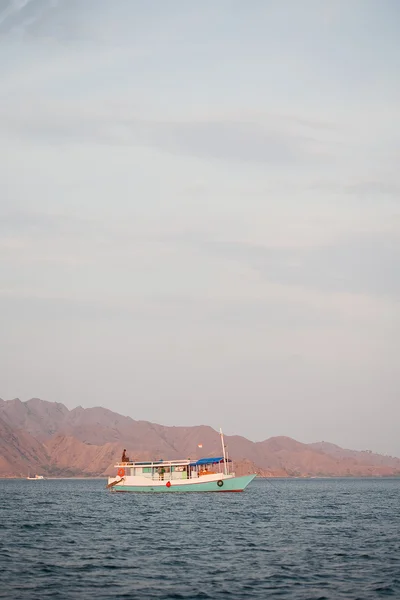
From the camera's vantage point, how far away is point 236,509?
87.7 meters

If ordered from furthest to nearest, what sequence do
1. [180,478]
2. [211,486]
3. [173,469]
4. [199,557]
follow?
[173,469] → [180,478] → [211,486] → [199,557]

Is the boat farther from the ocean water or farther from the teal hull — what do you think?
the ocean water

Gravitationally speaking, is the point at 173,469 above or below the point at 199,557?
above

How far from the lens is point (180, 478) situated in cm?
11700

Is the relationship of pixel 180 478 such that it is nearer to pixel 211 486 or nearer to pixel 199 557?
pixel 211 486

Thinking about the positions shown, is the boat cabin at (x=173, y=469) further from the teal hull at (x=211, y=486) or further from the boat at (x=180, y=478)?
the teal hull at (x=211, y=486)

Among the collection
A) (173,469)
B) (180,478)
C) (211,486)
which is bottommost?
(211,486)

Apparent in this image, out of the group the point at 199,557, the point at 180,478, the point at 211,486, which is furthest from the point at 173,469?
the point at 199,557

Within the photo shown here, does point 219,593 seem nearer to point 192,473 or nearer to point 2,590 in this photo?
point 2,590

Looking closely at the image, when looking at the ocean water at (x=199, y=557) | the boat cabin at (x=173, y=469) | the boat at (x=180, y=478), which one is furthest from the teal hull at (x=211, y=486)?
the ocean water at (x=199, y=557)

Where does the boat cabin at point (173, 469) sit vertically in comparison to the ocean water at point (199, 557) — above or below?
above

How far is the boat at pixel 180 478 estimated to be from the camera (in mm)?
114125

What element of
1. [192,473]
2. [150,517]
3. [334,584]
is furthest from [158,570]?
[192,473]

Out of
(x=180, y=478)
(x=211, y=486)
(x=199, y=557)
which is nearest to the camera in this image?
(x=199, y=557)
